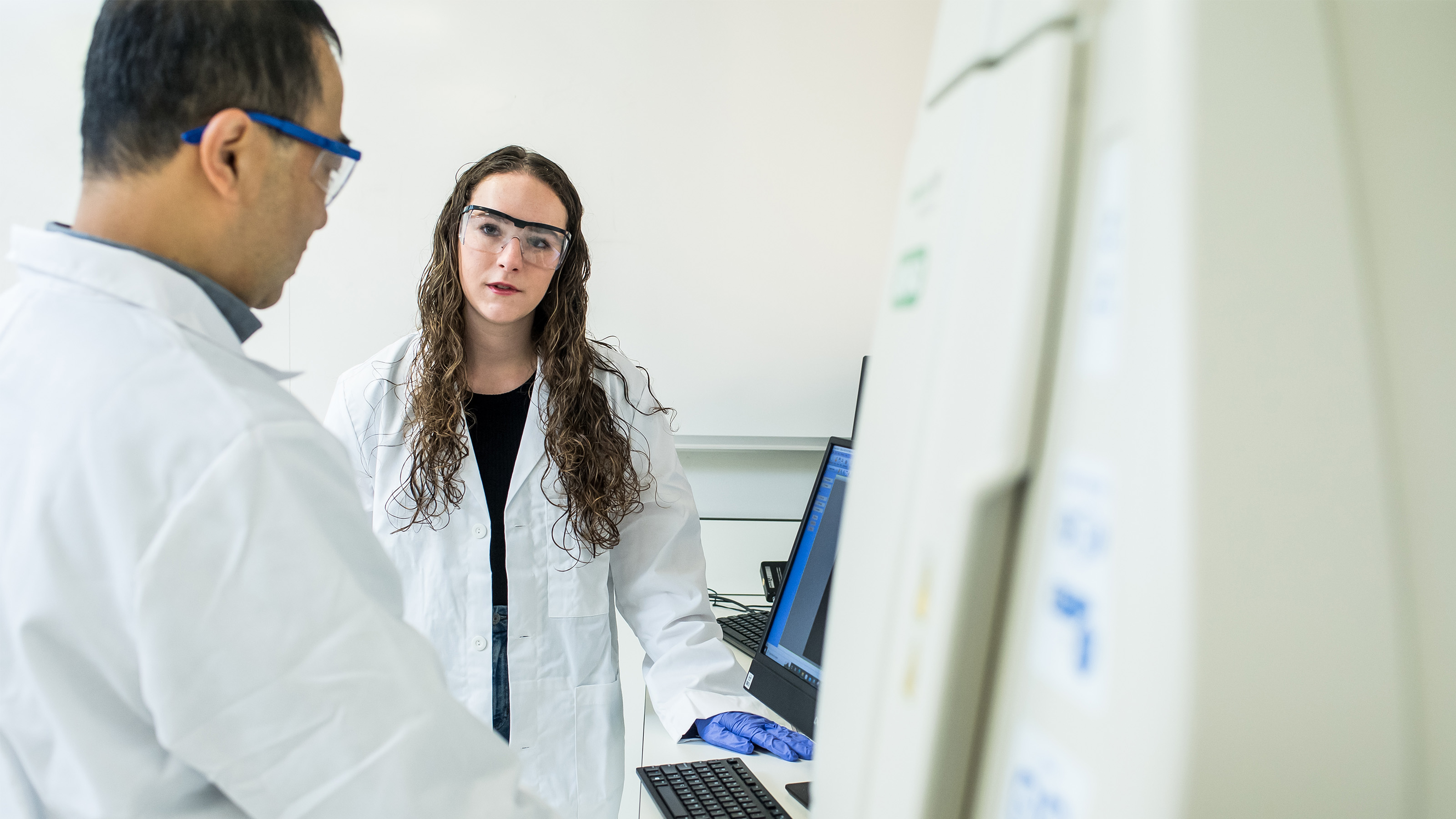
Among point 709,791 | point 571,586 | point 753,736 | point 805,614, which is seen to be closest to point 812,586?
point 805,614

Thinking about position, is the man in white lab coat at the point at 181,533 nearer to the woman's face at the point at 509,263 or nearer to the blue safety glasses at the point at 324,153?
the blue safety glasses at the point at 324,153

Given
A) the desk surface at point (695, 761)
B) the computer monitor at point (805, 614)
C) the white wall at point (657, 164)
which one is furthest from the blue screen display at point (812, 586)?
the white wall at point (657, 164)

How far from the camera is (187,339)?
0.65 metres

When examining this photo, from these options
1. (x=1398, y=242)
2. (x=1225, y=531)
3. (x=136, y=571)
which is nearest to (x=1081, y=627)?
(x=1225, y=531)

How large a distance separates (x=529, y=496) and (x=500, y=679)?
0.31 metres

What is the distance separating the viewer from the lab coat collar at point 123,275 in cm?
65

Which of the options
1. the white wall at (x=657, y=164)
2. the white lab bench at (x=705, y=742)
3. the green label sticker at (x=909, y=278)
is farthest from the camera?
the white wall at (x=657, y=164)

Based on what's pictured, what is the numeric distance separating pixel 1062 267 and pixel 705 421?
2.14 metres

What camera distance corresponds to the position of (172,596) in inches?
22.9

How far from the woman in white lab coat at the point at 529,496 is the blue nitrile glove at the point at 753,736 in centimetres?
11

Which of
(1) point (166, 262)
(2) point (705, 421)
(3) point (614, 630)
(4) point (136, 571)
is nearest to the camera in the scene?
(4) point (136, 571)

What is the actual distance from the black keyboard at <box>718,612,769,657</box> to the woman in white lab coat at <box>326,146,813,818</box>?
0.66ft

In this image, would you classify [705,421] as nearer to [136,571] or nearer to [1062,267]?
[136,571]

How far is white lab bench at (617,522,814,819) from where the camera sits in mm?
1064
